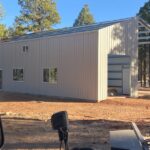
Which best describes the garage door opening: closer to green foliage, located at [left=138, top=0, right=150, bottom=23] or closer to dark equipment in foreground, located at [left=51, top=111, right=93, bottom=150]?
green foliage, located at [left=138, top=0, right=150, bottom=23]

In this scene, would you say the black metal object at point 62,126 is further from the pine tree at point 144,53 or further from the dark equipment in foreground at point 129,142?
the pine tree at point 144,53

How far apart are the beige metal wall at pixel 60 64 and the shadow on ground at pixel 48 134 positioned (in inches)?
578

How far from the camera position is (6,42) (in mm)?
43188

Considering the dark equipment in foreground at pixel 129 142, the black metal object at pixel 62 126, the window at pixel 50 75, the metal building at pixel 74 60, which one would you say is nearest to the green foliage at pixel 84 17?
the metal building at pixel 74 60

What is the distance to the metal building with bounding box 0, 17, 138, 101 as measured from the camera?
3127 centimetres

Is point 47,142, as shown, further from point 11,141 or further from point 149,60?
point 149,60

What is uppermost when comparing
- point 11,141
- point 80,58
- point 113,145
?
point 80,58

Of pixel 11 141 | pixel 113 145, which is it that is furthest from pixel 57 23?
pixel 113 145

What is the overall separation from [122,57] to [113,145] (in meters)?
32.1

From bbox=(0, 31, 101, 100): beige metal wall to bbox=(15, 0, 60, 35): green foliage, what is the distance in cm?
2334

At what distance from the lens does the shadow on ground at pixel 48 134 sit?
11.6 meters

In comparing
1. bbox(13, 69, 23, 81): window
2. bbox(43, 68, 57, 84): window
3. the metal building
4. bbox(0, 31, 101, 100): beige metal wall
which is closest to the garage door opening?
the metal building

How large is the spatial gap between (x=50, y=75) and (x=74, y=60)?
400 cm

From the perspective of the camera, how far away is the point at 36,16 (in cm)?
6575
